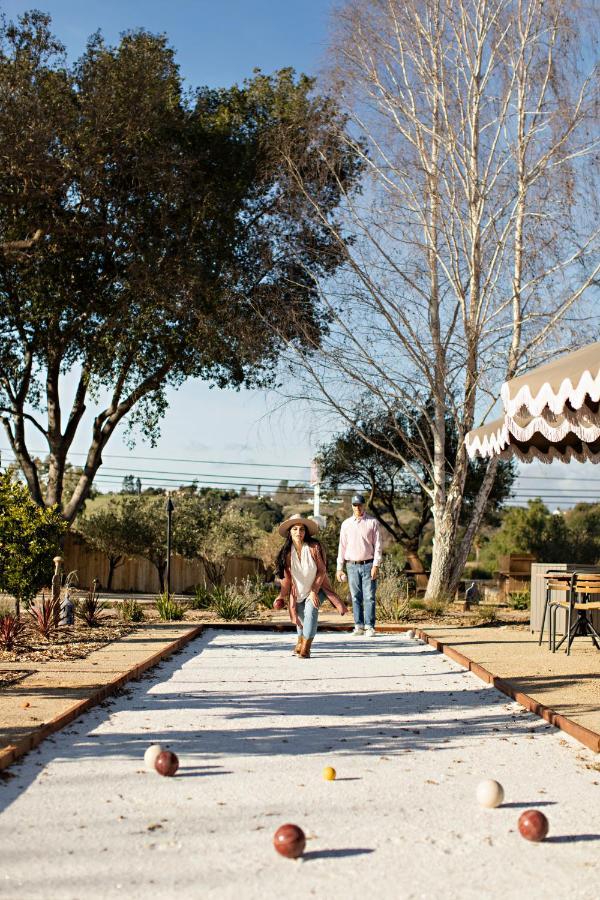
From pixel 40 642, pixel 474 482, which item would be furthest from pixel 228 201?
pixel 474 482

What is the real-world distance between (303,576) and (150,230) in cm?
1154

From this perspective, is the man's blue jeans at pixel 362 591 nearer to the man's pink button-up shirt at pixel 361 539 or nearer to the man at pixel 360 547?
the man at pixel 360 547

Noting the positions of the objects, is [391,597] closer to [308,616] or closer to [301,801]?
[308,616]

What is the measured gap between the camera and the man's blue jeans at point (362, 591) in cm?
1516

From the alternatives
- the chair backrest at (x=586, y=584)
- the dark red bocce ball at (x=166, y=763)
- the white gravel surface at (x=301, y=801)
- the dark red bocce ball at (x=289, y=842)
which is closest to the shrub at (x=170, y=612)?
the chair backrest at (x=586, y=584)

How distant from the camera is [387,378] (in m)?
20.4

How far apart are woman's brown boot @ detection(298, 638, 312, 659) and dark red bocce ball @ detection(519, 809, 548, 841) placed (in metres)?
8.14

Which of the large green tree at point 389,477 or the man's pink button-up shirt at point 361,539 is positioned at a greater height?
the large green tree at point 389,477

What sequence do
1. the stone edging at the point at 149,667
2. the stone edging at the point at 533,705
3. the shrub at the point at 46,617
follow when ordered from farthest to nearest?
the shrub at the point at 46,617 → the stone edging at the point at 533,705 → the stone edging at the point at 149,667

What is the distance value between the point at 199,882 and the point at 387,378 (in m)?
16.8

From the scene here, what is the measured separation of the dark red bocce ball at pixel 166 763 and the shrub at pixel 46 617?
825 cm

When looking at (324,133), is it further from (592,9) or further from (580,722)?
(580,722)

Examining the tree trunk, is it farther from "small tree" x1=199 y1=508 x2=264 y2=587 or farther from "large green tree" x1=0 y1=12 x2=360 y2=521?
"large green tree" x1=0 y1=12 x2=360 y2=521

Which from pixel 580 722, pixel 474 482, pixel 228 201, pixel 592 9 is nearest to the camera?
pixel 580 722
